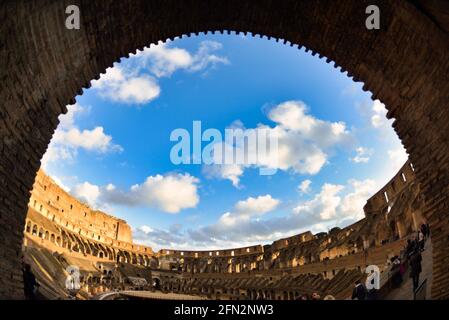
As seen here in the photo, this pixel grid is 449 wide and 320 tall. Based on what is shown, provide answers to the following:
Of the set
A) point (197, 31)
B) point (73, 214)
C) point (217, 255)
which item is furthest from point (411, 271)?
point (217, 255)

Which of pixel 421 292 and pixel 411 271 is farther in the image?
pixel 411 271

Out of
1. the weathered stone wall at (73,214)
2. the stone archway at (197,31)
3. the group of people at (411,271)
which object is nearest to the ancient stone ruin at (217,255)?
the weathered stone wall at (73,214)

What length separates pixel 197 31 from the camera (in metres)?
10.1

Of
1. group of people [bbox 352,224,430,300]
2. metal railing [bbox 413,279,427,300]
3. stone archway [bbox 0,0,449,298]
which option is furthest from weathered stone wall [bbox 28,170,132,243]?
metal railing [bbox 413,279,427,300]

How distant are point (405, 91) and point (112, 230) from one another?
240 ft

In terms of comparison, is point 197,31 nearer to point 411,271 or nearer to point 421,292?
point 421,292

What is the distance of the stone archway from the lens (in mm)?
6256

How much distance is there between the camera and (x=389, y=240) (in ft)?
90.9

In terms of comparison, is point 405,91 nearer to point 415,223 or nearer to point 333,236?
point 415,223

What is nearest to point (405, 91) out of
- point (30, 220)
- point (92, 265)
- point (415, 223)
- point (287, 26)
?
point (287, 26)

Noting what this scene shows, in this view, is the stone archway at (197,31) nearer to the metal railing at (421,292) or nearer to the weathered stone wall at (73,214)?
the metal railing at (421,292)

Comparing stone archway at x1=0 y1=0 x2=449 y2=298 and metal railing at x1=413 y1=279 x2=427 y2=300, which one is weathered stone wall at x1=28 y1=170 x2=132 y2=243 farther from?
metal railing at x1=413 y1=279 x2=427 y2=300

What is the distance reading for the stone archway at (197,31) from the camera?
20.5 feet

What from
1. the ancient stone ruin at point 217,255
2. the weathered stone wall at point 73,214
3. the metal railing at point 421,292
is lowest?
the metal railing at point 421,292
